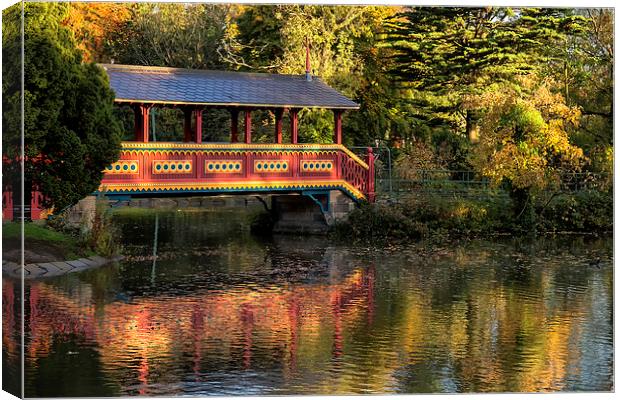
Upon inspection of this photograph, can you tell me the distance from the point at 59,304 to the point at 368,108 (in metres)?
26.8

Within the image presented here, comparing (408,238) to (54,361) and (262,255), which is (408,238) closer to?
(262,255)

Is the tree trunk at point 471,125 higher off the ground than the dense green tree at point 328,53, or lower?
lower

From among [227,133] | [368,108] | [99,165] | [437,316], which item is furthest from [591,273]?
[227,133]

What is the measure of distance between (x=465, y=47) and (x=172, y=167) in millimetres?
16961

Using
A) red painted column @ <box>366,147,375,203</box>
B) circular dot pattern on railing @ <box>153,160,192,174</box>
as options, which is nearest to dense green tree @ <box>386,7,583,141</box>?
red painted column @ <box>366,147,375,203</box>

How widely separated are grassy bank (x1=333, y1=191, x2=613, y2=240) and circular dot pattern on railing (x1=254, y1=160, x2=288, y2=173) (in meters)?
2.40

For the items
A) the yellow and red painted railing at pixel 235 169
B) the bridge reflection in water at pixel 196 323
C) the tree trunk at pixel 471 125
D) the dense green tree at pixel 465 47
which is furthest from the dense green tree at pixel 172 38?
the bridge reflection in water at pixel 196 323

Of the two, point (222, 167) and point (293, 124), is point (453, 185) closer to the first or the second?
point (293, 124)

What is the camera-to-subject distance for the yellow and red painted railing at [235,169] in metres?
31.4

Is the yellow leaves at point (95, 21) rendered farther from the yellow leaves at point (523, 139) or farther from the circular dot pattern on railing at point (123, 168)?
the yellow leaves at point (523, 139)

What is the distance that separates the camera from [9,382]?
48.5ft

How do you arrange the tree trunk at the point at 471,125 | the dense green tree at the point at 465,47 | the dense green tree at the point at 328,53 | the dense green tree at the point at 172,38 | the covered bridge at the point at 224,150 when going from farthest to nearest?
the dense green tree at the point at 172,38
the tree trunk at the point at 471,125
the dense green tree at the point at 465,47
the dense green tree at the point at 328,53
the covered bridge at the point at 224,150

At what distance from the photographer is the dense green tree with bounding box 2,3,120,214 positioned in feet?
81.4

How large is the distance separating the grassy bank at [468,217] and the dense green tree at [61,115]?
984cm
